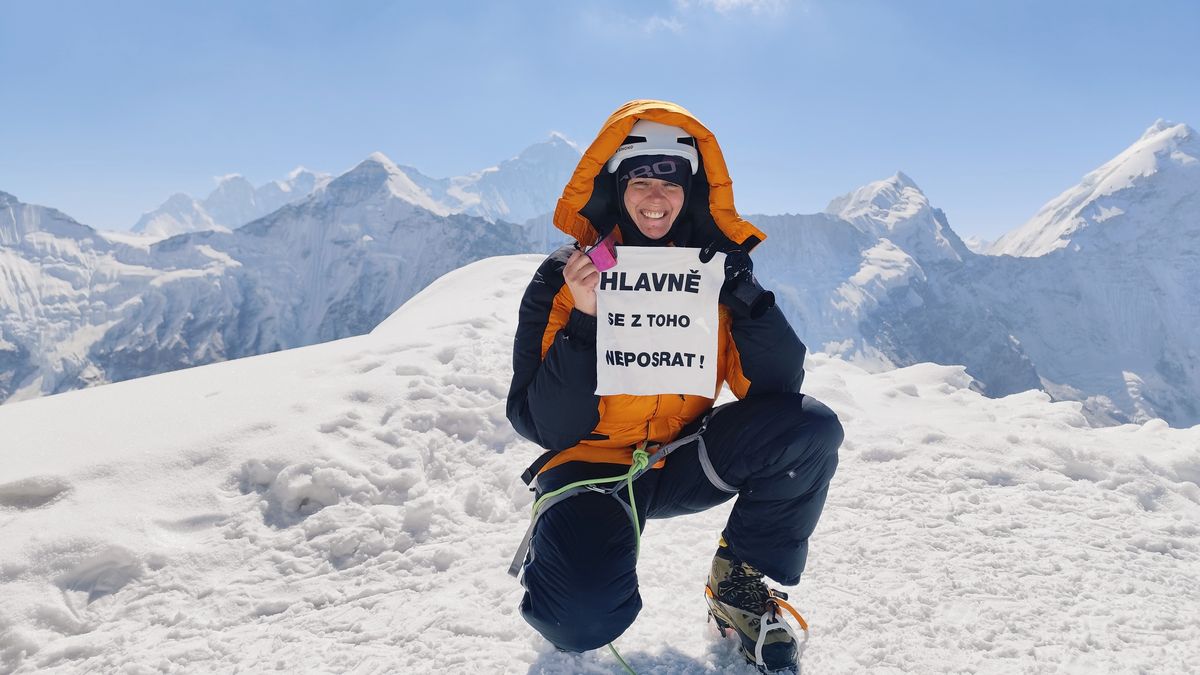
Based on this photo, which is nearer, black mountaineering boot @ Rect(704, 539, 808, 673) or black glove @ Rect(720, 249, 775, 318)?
black mountaineering boot @ Rect(704, 539, 808, 673)

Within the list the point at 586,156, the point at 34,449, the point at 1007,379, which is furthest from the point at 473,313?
the point at 1007,379

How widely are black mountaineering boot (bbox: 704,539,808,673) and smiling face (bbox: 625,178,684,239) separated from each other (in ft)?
4.48

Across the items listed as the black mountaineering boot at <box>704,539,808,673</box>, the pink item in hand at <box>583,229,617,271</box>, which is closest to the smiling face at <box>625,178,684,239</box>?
the pink item in hand at <box>583,229,617,271</box>

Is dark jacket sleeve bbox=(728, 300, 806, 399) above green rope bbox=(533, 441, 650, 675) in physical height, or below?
above

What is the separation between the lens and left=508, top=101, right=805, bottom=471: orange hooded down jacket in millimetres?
2430

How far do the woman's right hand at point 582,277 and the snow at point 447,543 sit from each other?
1.43 metres

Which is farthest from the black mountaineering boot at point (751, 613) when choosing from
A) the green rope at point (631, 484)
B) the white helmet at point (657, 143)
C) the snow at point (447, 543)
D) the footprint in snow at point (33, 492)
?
the footprint in snow at point (33, 492)

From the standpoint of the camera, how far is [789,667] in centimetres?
230

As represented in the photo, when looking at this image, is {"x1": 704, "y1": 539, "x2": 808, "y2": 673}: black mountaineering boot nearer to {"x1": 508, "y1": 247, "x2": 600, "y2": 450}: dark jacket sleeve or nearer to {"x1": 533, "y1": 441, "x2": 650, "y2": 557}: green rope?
{"x1": 533, "y1": 441, "x2": 650, "y2": 557}: green rope

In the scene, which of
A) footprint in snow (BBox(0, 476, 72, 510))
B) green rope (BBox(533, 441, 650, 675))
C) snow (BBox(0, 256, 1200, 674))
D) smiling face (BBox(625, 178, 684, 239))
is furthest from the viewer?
footprint in snow (BBox(0, 476, 72, 510))

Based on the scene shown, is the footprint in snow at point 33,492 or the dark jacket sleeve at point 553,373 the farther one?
the footprint in snow at point 33,492

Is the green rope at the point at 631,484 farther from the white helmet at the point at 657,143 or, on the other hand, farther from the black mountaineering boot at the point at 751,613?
the white helmet at the point at 657,143

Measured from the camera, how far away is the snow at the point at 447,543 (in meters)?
2.48

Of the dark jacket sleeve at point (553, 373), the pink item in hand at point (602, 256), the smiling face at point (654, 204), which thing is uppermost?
the smiling face at point (654, 204)
